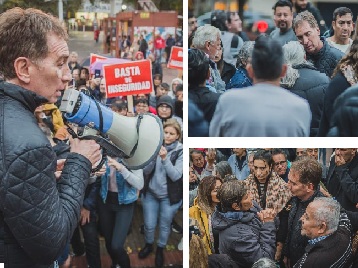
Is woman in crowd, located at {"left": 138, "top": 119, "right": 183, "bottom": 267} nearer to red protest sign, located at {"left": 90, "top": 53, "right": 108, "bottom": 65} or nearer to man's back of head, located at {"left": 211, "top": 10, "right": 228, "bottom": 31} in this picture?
red protest sign, located at {"left": 90, "top": 53, "right": 108, "bottom": 65}

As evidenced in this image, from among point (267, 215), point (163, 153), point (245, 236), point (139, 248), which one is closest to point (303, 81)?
point (267, 215)

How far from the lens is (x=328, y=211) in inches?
105

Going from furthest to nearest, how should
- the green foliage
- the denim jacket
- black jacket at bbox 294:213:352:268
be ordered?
the denim jacket
the green foliage
black jacket at bbox 294:213:352:268

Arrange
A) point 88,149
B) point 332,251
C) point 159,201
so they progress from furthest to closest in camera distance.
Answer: point 159,201 → point 332,251 → point 88,149

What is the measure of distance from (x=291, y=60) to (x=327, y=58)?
193 mm

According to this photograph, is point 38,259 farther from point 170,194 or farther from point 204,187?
point 170,194

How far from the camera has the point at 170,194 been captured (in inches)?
136

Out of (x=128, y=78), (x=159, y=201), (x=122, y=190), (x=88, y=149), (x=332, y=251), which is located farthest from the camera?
(x=159, y=201)

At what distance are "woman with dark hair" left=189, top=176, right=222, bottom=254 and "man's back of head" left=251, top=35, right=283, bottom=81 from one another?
0.62 m

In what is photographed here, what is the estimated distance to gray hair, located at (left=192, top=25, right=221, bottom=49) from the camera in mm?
2588

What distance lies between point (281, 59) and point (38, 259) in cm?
155

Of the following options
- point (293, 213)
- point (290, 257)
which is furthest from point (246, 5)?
point (290, 257)

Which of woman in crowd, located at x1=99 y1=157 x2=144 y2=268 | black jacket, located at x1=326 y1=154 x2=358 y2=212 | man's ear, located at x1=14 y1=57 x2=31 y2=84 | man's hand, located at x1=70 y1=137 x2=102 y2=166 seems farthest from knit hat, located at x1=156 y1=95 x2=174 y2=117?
man's ear, located at x1=14 y1=57 x2=31 y2=84

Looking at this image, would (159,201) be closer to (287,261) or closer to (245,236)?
(245,236)
